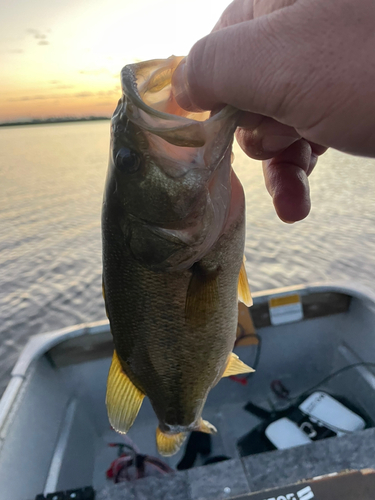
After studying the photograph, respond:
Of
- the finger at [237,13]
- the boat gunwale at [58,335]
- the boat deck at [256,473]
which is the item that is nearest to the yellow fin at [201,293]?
the finger at [237,13]

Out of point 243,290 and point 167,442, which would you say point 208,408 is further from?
point 243,290

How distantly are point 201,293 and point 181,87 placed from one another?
32.5 inches

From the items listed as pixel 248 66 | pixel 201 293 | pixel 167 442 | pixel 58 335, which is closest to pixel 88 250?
pixel 58 335

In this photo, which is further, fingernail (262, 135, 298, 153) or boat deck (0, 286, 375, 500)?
boat deck (0, 286, 375, 500)

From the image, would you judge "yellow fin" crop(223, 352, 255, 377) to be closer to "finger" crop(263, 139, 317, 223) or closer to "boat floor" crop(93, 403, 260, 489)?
"finger" crop(263, 139, 317, 223)

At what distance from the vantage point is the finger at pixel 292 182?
6.00 feet

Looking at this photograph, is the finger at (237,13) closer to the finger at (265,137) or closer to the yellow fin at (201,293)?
the finger at (265,137)

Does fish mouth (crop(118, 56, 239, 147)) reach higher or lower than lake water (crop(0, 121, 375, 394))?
higher

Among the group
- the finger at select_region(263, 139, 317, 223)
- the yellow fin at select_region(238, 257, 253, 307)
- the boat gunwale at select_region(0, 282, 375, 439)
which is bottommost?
the boat gunwale at select_region(0, 282, 375, 439)

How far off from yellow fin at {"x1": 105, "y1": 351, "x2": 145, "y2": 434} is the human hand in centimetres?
134

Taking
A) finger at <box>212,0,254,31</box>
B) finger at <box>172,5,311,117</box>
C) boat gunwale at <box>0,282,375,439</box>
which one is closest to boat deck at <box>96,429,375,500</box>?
boat gunwale at <box>0,282,375,439</box>

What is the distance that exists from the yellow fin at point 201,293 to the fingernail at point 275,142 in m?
0.62

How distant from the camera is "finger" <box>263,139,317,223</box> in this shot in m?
1.83

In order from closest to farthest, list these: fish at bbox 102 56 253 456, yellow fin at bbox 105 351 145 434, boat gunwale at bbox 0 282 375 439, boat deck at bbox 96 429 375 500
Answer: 1. fish at bbox 102 56 253 456
2. yellow fin at bbox 105 351 145 434
3. boat deck at bbox 96 429 375 500
4. boat gunwale at bbox 0 282 375 439
